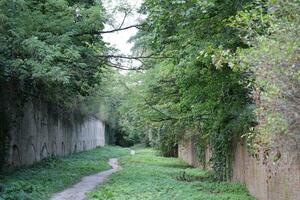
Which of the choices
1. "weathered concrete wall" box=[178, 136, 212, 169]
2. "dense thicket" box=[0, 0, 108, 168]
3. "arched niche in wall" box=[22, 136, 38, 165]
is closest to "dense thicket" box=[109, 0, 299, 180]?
"weathered concrete wall" box=[178, 136, 212, 169]

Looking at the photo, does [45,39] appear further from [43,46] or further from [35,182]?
[35,182]

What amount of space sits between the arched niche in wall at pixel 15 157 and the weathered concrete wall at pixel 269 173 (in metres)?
8.80

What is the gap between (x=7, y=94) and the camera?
18.3 metres

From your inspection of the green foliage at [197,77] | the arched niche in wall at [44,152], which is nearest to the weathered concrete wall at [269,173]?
the green foliage at [197,77]

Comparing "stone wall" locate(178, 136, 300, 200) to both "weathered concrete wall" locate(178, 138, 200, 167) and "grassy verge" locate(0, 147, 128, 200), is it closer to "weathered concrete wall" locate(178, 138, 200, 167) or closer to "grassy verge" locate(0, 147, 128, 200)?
"grassy verge" locate(0, 147, 128, 200)

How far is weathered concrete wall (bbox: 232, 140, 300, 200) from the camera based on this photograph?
7059 mm

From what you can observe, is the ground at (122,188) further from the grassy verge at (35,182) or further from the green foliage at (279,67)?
the green foliage at (279,67)

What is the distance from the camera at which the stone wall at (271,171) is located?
21.7 ft

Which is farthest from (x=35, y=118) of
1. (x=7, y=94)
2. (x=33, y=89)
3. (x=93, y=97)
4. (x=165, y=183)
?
(x=93, y=97)

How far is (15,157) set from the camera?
769 inches

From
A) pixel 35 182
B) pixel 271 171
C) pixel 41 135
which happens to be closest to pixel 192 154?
pixel 41 135

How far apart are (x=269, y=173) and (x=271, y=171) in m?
1.55

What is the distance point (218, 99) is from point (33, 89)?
9.36 meters

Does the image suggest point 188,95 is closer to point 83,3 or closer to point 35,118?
point 83,3
